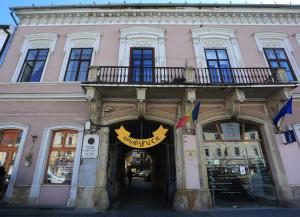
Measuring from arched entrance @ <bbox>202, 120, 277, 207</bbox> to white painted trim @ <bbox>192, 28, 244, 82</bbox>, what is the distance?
3318mm

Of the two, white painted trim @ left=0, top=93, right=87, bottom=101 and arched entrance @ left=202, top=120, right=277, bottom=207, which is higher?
white painted trim @ left=0, top=93, right=87, bottom=101

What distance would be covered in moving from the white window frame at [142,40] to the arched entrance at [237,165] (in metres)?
4.41

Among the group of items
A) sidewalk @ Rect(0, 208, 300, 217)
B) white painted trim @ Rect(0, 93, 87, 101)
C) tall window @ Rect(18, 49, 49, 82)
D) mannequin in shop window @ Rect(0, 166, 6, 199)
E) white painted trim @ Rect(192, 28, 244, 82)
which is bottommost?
sidewalk @ Rect(0, 208, 300, 217)

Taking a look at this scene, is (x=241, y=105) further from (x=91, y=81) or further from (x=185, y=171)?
(x=91, y=81)

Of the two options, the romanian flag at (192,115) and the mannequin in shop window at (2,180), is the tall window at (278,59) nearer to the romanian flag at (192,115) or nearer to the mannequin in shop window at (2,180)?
the romanian flag at (192,115)

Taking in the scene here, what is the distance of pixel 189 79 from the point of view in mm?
6746

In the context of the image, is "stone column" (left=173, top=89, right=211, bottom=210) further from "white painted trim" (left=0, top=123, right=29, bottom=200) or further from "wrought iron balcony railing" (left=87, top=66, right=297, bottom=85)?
"white painted trim" (left=0, top=123, right=29, bottom=200)

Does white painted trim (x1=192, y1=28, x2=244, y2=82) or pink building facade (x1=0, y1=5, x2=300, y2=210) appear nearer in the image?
pink building facade (x1=0, y1=5, x2=300, y2=210)

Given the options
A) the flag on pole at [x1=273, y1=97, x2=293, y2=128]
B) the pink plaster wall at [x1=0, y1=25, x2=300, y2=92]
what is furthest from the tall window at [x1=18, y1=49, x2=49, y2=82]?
the flag on pole at [x1=273, y1=97, x2=293, y2=128]

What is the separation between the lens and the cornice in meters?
9.50

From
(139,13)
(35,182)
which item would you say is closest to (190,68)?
(139,13)

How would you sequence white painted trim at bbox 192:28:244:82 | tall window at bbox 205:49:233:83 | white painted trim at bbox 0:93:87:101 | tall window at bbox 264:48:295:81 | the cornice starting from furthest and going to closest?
the cornice, white painted trim at bbox 192:28:244:82, tall window at bbox 264:48:295:81, tall window at bbox 205:49:233:83, white painted trim at bbox 0:93:87:101

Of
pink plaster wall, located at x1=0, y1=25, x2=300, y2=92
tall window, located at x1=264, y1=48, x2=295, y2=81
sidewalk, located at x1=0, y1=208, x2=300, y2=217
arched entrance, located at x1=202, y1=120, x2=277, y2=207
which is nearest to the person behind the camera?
sidewalk, located at x1=0, y1=208, x2=300, y2=217

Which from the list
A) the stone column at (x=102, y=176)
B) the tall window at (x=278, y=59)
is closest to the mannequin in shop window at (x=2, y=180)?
the stone column at (x=102, y=176)
